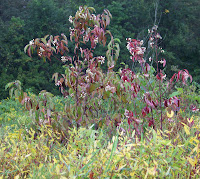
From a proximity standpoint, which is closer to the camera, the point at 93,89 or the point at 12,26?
the point at 93,89

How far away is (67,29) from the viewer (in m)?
11.6

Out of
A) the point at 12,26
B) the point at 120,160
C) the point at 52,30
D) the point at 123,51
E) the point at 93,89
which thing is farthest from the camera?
the point at 123,51

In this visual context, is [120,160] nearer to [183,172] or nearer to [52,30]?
[183,172]

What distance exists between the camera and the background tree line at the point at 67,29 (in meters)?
10.7

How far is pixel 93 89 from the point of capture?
280 centimetres

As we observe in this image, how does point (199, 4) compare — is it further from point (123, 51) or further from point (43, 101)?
point (43, 101)

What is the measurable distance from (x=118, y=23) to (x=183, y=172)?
12.3 meters

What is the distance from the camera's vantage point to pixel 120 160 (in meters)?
1.48

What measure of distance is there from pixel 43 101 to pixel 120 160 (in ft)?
Answer: 5.58

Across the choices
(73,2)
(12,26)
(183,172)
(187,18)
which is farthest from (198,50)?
(183,172)

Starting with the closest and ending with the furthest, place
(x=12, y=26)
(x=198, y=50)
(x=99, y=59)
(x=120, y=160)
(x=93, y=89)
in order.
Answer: (x=120, y=160)
(x=93, y=89)
(x=99, y=59)
(x=12, y=26)
(x=198, y=50)

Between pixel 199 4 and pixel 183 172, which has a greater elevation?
pixel 199 4

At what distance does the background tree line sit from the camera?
35.2ft

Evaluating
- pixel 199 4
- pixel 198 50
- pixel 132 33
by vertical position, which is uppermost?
pixel 199 4
